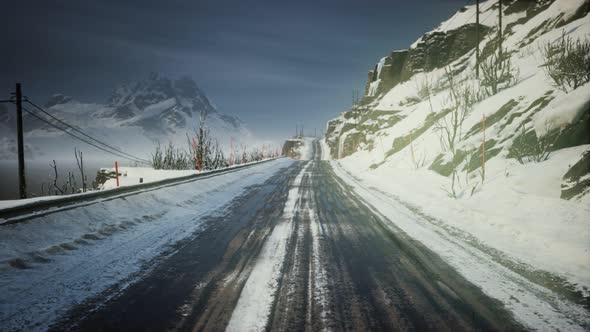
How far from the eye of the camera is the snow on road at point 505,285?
219 centimetres

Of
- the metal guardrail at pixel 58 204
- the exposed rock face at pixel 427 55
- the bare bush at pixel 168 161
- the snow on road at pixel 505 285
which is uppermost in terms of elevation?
the exposed rock face at pixel 427 55

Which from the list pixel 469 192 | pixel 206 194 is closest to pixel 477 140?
pixel 469 192

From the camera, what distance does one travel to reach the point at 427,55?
4831 cm

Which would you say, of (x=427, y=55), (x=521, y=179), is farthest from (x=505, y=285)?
(x=427, y=55)

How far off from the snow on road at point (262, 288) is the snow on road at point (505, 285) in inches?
80.7

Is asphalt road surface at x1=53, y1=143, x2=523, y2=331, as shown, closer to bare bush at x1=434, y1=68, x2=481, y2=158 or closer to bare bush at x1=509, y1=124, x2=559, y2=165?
bare bush at x1=509, y1=124, x2=559, y2=165

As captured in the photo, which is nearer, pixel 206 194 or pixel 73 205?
pixel 73 205

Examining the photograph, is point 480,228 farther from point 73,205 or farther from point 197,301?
point 73,205

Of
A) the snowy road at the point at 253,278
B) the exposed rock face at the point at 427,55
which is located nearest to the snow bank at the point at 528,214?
the snowy road at the point at 253,278

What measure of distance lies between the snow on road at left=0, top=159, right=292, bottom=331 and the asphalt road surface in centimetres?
25

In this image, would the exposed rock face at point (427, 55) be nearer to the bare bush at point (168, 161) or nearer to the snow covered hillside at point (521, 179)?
the snow covered hillside at point (521, 179)

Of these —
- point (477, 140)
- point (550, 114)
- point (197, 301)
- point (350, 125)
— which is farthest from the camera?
point (350, 125)

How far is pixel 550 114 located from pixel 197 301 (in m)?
8.68

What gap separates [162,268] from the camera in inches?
123
